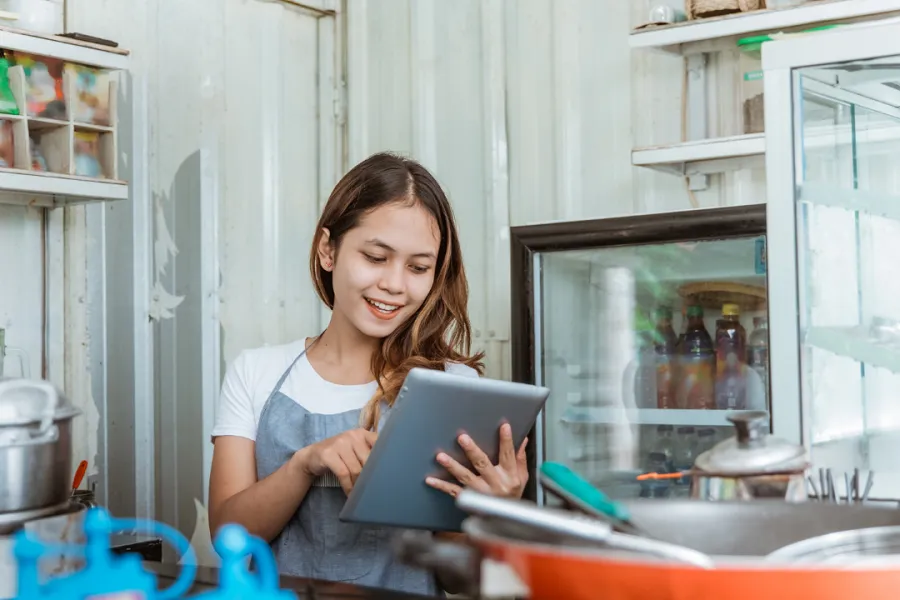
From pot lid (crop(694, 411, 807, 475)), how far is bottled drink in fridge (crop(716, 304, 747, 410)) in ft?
4.61

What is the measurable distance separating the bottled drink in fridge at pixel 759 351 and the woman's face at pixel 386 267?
95cm

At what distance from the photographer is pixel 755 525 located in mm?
963

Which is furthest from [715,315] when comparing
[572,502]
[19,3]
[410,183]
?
[19,3]

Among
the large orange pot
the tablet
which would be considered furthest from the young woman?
the large orange pot

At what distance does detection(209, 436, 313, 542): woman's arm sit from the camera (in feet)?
5.44

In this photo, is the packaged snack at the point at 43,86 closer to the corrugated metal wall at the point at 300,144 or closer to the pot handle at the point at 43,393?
the corrugated metal wall at the point at 300,144

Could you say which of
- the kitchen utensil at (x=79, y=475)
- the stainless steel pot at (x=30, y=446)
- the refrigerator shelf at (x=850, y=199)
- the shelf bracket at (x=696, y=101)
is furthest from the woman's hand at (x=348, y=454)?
the shelf bracket at (x=696, y=101)

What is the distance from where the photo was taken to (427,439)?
143 cm

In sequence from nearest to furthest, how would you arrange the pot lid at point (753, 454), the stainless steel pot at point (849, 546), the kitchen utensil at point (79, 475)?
the stainless steel pot at point (849, 546)
the pot lid at point (753, 454)
the kitchen utensil at point (79, 475)

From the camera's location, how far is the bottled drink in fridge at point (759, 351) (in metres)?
2.38

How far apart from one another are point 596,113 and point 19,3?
5.10 ft

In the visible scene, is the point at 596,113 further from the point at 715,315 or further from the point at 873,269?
the point at 873,269

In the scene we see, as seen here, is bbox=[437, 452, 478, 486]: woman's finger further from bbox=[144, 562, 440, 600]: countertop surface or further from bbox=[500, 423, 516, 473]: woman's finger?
bbox=[144, 562, 440, 600]: countertop surface

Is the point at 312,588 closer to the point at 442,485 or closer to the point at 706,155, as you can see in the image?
the point at 442,485
